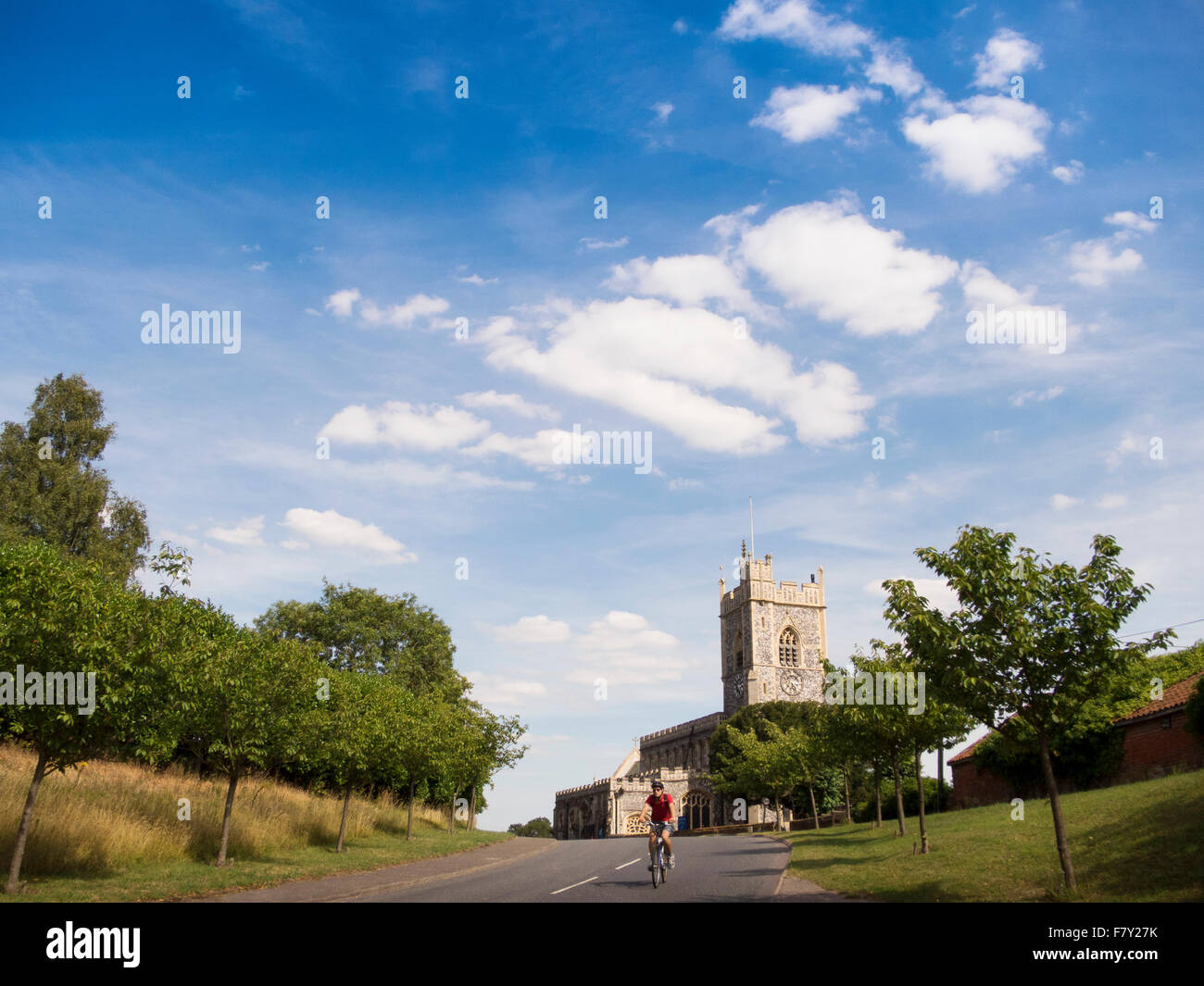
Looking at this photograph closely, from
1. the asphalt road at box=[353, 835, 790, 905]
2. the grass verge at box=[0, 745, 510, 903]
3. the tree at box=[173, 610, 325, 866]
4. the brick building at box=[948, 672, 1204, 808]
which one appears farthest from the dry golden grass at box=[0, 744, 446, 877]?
the brick building at box=[948, 672, 1204, 808]

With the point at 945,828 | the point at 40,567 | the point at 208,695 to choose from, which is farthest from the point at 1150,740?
the point at 40,567

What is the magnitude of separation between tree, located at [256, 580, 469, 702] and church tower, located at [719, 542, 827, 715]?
41831mm

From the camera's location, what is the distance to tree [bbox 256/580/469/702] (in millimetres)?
62438

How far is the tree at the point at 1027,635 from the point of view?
1428 centimetres

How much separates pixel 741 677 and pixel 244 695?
81673 millimetres

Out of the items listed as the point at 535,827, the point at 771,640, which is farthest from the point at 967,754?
the point at 535,827

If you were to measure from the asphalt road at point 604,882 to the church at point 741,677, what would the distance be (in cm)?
6224

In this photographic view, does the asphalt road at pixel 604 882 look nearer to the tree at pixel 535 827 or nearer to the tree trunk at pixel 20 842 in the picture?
the tree trunk at pixel 20 842

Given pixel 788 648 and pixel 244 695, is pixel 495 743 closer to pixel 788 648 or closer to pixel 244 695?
pixel 244 695

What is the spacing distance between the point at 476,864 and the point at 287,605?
44.8m

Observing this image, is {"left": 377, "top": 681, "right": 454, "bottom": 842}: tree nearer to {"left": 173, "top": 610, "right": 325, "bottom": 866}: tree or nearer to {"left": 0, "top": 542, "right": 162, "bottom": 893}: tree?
{"left": 173, "top": 610, "right": 325, "bottom": 866}: tree

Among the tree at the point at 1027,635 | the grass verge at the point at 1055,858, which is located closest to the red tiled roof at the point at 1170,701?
the grass verge at the point at 1055,858
